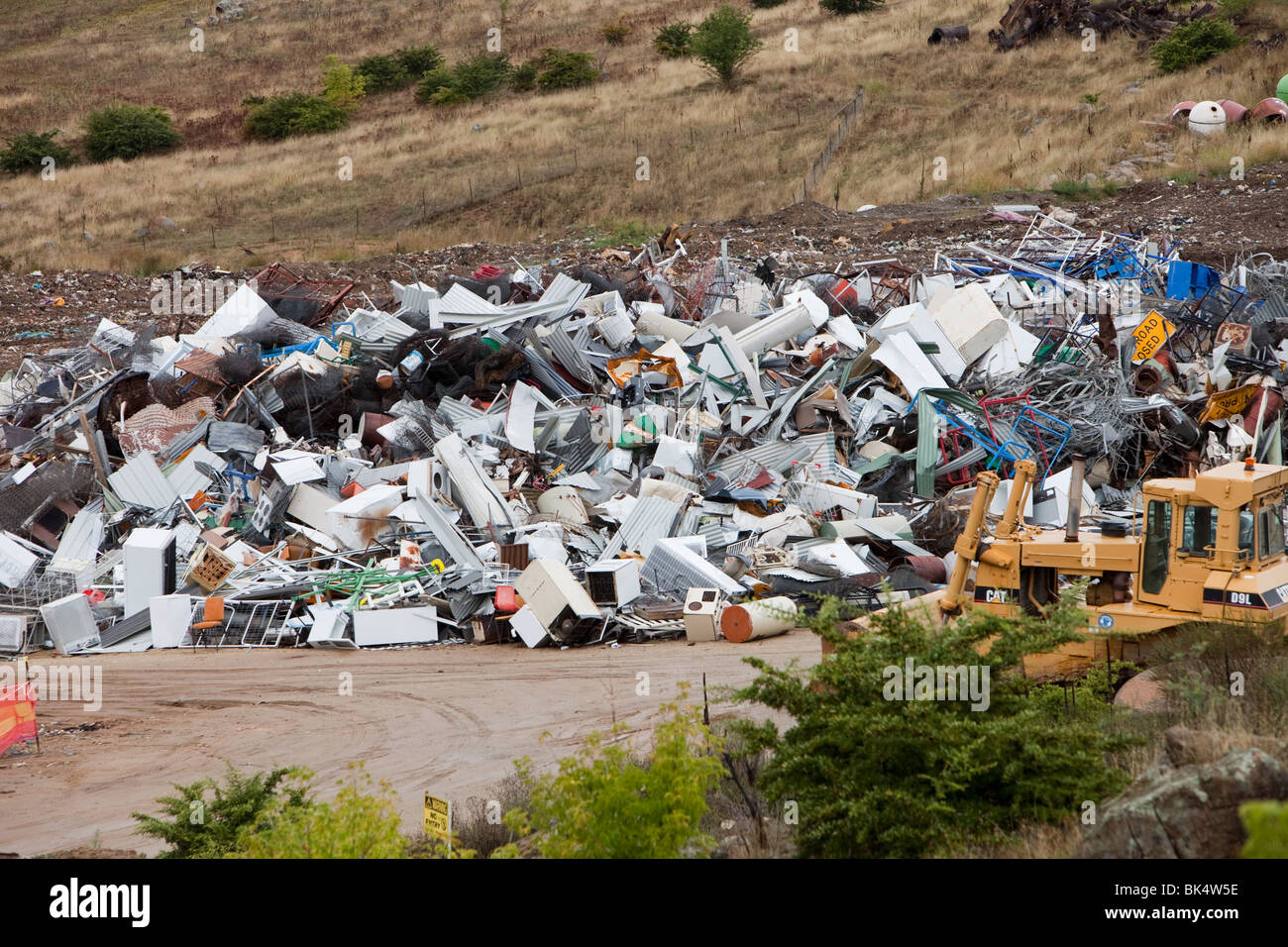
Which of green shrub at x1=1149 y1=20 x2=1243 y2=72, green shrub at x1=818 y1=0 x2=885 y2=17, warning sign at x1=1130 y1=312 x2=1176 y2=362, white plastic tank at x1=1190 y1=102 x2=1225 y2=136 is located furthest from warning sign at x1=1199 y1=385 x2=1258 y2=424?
green shrub at x1=818 y1=0 x2=885 y2=17

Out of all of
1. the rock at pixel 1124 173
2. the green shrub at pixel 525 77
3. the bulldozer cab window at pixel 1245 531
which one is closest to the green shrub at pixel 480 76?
the green shrub at pixel 525 77

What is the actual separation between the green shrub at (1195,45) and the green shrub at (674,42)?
1729 cm

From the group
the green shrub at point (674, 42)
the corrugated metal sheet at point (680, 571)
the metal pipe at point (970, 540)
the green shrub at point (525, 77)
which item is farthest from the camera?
the green shrub at point (674, 42)

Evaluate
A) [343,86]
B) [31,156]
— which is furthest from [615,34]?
[31,156]

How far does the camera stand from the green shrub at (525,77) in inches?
1650

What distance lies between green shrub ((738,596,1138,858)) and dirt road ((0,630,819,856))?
1.99 m

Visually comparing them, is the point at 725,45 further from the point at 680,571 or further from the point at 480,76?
the point at 680,571

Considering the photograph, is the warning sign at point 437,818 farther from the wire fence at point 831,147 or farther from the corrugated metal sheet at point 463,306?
the wire fence at point 831,147

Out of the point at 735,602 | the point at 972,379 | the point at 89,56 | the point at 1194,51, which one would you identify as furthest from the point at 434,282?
the point at 89,56

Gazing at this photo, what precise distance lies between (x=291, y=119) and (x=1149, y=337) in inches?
1316

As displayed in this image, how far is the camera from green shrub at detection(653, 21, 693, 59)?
43.7 metres

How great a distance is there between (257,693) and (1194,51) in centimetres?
3281

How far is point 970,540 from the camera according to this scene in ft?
25.3
